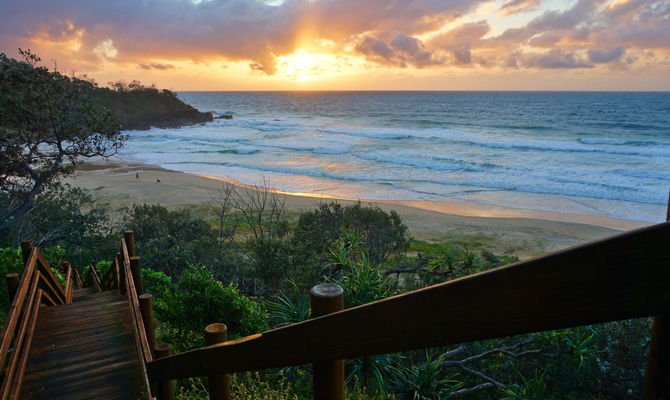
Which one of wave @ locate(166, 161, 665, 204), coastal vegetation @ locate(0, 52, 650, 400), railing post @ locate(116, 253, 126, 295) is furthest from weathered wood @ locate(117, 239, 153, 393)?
wave @ locate(166, 161, 665, 204)

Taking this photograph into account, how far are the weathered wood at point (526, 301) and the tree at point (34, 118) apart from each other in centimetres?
1303

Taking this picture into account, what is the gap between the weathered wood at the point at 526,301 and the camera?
23.8 inches

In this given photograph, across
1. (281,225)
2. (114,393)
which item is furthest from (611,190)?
(114,393)

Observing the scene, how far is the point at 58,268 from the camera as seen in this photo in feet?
31.7

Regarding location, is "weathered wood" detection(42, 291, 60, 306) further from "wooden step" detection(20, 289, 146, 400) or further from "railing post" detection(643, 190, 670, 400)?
"railing post" detection(643, 190, 670, 400)

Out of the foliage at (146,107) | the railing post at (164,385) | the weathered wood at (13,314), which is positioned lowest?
the railing post at (164,385)

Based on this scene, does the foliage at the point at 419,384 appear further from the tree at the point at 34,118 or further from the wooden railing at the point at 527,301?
the tree at the point at 34,118

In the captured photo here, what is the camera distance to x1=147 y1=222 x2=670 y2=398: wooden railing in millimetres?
604

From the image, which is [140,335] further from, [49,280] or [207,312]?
[49,280]

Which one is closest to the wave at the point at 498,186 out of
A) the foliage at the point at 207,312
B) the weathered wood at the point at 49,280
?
the foliage at the point at 207,312

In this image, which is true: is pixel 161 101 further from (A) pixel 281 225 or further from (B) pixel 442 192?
(A) pixel 281 225

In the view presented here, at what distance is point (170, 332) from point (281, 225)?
718cm

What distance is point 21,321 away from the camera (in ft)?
15.2

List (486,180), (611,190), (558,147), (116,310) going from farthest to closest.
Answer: (558,147)
(486,180)
(611,190)
(116,310)
